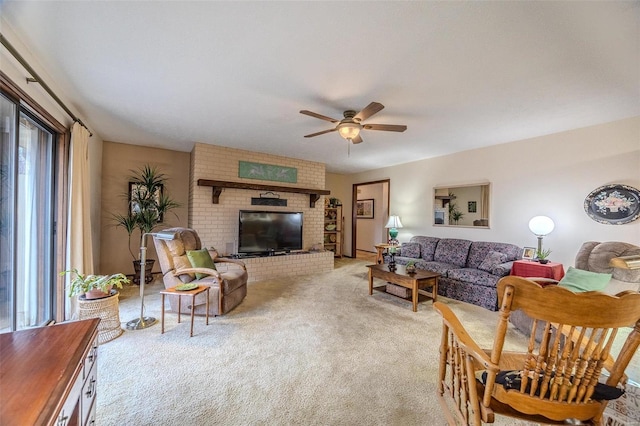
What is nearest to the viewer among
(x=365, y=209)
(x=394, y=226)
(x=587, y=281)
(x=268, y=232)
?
(x=587, y=281)

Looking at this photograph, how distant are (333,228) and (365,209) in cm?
175

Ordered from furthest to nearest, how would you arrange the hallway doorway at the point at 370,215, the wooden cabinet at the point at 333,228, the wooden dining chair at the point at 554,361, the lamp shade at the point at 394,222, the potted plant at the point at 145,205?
the hallway doorway at the point at 370,215 < the wooden cabinet at the point at 333,228 < the lamp shade at the point at 394,222 < the potted plant at the point at 145,205 < the wooden dining chair at the point at 554,361

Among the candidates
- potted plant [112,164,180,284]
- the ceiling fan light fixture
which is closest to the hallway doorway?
the ceiling fan light fixture

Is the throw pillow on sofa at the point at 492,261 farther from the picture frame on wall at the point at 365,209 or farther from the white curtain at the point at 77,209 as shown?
the white curtain at the point at 77,209

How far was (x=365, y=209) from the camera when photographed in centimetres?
816

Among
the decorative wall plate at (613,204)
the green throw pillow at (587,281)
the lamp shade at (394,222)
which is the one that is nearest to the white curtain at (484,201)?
the decorative wall plate at (613,204)

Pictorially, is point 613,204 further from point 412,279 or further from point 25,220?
point 25,220

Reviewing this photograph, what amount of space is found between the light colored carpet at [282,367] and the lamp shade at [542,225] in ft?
4.25

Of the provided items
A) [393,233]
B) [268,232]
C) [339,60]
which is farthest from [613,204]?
[268,232]

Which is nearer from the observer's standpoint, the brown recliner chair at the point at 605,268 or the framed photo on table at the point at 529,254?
the brown recliner chair at the point at 605,268

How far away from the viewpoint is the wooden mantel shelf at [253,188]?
432cm

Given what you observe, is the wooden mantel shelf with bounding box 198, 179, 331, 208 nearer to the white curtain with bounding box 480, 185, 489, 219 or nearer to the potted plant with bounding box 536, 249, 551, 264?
the white curtain with bounding box 480, 185, 489, 219

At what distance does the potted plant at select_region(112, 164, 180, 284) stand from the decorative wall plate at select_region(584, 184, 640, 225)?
6.17 meters

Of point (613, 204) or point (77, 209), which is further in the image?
point (613, 204)
